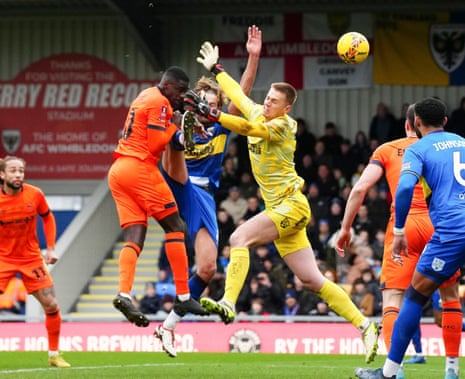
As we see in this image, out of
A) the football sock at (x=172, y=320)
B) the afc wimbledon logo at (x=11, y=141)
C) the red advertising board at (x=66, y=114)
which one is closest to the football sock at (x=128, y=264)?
the football sock at (x=172, y=320)

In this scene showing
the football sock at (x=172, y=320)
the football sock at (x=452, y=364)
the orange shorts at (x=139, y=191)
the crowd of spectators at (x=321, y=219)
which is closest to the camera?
the football sock at (x=452, y=364)

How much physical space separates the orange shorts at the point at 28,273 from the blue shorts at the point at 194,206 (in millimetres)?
2464

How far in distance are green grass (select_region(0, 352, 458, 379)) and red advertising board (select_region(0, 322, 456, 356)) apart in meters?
0.91

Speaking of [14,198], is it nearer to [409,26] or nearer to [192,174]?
[192,174]

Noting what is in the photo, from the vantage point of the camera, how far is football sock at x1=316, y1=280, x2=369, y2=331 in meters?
11.2

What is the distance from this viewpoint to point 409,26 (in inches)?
957

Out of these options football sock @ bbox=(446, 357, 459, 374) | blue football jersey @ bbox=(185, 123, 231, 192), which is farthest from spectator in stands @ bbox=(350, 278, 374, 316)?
football sock @ bbox=(446, 357, 459, 374)

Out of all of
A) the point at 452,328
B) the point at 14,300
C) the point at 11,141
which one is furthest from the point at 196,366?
the point at 11,141

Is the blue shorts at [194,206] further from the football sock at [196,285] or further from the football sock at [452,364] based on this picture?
the football sock at [452,364]

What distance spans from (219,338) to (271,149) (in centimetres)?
744

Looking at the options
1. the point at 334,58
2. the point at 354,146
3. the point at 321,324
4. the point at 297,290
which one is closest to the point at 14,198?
the point at 321,324

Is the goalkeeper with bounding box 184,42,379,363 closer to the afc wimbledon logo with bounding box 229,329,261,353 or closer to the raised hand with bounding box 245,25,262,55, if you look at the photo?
the raised hand with bounding box 245,25,262,55

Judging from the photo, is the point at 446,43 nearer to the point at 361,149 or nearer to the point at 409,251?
the point at 361,149

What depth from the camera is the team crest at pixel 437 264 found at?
354 inches
